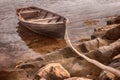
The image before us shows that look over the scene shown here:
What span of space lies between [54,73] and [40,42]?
27.9 ft

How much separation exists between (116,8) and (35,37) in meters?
11.0

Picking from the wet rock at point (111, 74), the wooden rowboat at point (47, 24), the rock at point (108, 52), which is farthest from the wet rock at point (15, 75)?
the wooden rowboat at point (47, 24)

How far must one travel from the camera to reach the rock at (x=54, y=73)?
10552 millimetres

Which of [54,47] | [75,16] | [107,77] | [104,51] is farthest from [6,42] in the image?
[107,77]

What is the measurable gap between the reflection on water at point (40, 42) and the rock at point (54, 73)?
6275 millimetres

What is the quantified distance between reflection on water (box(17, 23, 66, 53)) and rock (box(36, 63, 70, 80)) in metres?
6.27

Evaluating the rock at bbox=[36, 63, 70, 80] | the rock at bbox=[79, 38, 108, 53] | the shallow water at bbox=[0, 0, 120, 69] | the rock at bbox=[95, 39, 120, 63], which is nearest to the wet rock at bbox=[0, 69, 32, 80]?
the rock at bbox=[36, 63, 70, 80]

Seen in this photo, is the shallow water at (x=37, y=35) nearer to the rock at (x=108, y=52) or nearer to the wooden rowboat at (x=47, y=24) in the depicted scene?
the wooden rowboat at (x=47, y=24)

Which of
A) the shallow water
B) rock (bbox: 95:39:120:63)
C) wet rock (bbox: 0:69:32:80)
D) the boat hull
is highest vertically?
rock (bbox: 95:39:120:63)

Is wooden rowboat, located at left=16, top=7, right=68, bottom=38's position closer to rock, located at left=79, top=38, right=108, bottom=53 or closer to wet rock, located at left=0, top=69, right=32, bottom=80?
rock, located at left=79, top=38, right=108, bottom=53

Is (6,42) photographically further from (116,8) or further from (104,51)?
(116,8)

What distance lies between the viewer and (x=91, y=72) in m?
10.7

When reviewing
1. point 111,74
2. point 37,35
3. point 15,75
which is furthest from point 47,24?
point 111,74

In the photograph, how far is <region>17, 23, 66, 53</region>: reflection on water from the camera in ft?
58.5
